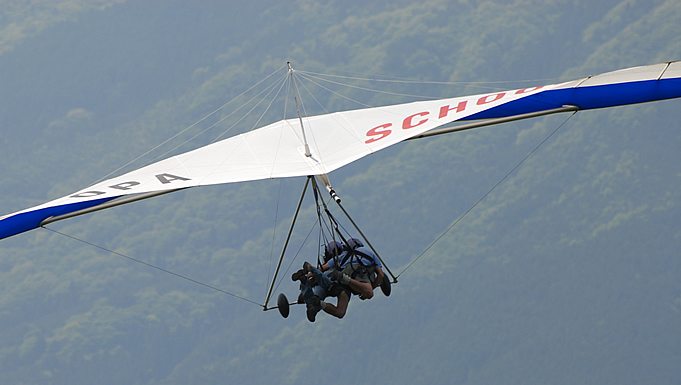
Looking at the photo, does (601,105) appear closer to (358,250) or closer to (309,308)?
(358,250)

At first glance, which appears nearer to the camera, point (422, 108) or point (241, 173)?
point (241, 173)

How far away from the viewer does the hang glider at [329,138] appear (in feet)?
45.6

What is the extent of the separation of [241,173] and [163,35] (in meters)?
94.1

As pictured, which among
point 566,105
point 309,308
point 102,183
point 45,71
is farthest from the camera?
point 45,71

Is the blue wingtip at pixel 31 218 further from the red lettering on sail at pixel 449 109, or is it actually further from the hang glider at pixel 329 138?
the red lettering on sail at pixel 449 109

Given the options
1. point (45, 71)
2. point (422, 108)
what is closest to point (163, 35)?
point (45, 71)

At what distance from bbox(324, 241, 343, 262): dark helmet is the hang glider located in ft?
4.34

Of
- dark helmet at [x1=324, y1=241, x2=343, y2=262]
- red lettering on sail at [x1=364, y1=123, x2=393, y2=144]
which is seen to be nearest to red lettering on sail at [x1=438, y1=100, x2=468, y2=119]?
red lettering on sail at [x1=364, y1=123, x2=393, y2=144]

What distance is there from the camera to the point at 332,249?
1451cm

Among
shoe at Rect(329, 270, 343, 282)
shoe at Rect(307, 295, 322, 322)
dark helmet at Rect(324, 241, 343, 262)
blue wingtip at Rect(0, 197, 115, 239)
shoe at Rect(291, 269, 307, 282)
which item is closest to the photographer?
shoe at Rect(291, 269, 307, 282)

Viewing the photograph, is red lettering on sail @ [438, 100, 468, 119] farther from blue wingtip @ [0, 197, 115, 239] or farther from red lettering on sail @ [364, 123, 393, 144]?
blue wingtip @ [0, 197, 115, 239]

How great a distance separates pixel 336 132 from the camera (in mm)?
15547

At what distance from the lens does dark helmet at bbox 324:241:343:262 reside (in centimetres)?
1442

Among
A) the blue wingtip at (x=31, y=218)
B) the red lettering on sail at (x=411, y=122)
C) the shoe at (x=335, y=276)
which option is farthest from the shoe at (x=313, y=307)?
the blue wingtip at (x=31, y=218)
